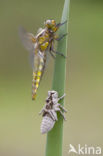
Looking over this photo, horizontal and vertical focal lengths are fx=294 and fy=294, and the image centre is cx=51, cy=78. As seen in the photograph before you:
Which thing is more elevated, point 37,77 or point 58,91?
point 37,77

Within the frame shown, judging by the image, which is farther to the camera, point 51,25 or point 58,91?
point 51,25

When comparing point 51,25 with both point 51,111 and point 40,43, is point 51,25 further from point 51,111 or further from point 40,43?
point 51,111

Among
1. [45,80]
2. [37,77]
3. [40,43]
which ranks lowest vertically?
[37,77]

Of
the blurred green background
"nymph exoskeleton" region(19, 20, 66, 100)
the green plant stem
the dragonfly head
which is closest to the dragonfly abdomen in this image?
"nymph exoskeleton" region(19, 20, 66, 100)

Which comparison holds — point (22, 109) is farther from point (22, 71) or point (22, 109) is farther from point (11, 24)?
point (11, 24)

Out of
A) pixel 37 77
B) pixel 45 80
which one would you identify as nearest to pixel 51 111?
pixel 37 77

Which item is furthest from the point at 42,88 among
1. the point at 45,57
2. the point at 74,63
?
the point at 45,57

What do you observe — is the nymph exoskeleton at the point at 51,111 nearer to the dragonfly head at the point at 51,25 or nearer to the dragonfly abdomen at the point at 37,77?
the dragonfly abdomen at the point at 37,77

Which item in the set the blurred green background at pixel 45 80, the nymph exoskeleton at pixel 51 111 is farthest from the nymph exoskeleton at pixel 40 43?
the blurred green background at pixel 45 80

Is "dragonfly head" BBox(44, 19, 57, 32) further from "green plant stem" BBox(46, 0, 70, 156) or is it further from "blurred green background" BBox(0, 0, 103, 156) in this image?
"blurred green background" BBox(0, 0, 103, 156)

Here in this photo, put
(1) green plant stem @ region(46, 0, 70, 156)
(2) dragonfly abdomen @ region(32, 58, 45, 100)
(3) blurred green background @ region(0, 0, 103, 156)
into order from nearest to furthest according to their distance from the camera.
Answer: (1) green plant stem @ region(46, 0, 70, 156) → (2) dragonfly abdomen @ region(32, 58, 45, 100) → (3) blurred green background @ region(0, 0, 103, 156)
